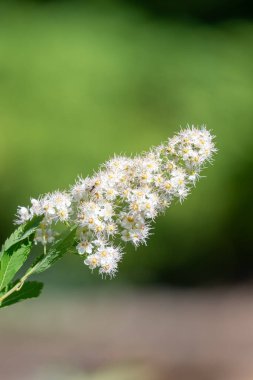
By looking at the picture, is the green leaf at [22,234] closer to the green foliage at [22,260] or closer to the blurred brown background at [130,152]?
the green foliage at [22,260]

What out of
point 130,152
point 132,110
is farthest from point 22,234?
point 132,110

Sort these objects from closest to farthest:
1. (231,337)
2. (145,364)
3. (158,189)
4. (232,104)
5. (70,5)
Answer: (158,189), (145,364), (231,337), (232,104), (70,5)

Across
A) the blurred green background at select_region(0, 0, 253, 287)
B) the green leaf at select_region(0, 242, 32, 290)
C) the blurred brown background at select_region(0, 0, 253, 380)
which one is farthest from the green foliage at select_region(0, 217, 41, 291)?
the blurred green background at select_region(0, 0, 253, 287)

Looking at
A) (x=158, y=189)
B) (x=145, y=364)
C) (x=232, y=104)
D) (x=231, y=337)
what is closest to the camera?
(x=158, y=189)

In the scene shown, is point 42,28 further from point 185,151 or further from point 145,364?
point 185,151

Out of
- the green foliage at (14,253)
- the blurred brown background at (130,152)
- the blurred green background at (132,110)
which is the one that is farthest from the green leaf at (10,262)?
the blurred green background at (132,110)

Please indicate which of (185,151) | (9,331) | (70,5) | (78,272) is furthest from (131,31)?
(185,151)

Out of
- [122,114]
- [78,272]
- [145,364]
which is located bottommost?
[145,364]

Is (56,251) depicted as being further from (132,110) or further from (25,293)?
(132,110)
